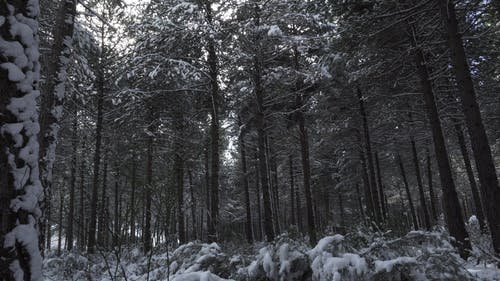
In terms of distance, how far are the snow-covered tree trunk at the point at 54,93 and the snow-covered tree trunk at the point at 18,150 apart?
275 cm

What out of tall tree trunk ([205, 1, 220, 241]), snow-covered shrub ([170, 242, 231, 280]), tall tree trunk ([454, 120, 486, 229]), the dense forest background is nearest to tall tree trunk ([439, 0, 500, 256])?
the dense forest background

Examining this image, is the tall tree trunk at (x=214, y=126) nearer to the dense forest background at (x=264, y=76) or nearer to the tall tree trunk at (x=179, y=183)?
the dense forest background at (x=264, y=76)

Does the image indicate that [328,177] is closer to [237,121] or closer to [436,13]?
[237,121]

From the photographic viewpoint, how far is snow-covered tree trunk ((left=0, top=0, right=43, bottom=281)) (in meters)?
2.69

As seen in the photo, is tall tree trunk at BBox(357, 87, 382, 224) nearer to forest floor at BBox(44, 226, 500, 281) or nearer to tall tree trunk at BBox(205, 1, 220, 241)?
tall tree trunk at BBox(205, 1, 220, 241)

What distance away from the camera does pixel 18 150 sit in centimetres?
281

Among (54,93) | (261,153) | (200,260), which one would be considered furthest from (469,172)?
(54,93)

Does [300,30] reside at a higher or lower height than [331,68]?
higher

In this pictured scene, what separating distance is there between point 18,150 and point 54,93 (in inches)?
134

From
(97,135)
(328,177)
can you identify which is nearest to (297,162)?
(328,177)

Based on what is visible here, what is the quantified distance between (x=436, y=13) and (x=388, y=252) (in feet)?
23.8

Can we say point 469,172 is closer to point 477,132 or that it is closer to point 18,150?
point 477,132

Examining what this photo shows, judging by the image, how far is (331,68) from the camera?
36.4 feet

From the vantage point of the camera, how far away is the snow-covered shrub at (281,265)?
4695 mm
